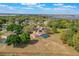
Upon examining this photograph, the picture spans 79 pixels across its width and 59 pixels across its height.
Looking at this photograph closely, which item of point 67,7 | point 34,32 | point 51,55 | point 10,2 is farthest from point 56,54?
point 10,2

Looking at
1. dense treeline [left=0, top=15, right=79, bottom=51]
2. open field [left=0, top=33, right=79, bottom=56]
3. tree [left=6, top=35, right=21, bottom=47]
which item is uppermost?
dense treeline [left=0, top=15, right=79, bottom=51]

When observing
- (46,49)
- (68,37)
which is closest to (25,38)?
(46,49)

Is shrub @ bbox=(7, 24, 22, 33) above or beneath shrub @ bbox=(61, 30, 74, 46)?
above

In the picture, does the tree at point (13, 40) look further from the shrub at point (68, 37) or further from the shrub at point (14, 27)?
the shrub at point (68, 37)

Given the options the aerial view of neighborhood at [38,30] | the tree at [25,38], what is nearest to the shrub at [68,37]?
the aerial view of neighborhood at [38,30]

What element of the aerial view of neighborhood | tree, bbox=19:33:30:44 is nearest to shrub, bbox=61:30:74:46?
the aerial view of neighborhood

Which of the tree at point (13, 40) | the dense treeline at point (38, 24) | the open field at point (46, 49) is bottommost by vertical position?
the open field at point (46, 49)

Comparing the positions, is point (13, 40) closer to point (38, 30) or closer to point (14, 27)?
point (14, 27)

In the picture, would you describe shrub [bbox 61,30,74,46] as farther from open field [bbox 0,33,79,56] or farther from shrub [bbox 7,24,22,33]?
shrub [bbox 7,24,22,33]

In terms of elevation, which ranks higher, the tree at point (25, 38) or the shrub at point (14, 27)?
the shrub at point (14, 27)
